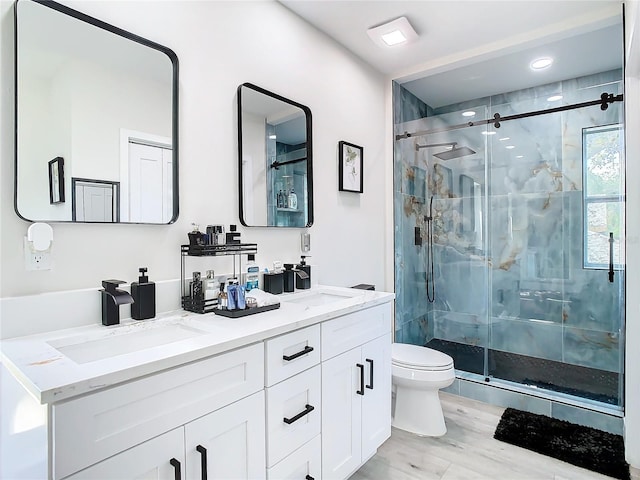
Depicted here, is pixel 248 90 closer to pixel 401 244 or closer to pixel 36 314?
pixel 36 314

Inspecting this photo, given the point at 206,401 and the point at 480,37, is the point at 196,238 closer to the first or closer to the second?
the point at 206,401

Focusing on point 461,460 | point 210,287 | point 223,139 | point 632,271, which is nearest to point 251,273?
point 210,287

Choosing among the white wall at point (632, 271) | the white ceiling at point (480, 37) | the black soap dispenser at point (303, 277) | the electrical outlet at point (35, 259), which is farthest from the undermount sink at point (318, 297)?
the white ceiling at point (480, 37)

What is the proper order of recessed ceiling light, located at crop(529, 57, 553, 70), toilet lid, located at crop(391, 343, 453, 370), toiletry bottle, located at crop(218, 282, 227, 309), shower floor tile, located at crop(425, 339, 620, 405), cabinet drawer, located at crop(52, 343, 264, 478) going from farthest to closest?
recessed ceiling light, located at crop(529, 57, 553, 70) → shower floor tile, located at crop(425, 339, 620, 405) → toilet lid, located at crop(391, 343, 453, 370) → toiletry bottle, located at crop(218, 282, 227, 309) → cabinet drawer, located at crop(52, 343, 264, 478)

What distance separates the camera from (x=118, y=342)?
1.21m

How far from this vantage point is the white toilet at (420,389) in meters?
2.25

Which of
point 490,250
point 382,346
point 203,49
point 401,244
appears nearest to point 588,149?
point 490,250

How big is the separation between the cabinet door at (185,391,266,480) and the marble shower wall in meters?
2.10

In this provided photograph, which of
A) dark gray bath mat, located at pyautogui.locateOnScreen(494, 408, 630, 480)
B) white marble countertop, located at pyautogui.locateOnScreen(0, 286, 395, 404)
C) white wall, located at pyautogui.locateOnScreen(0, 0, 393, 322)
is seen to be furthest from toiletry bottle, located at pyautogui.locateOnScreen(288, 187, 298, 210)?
dark gray bath mat, located at pyautogui.locateOnScreen(494, 408, 630, 480)

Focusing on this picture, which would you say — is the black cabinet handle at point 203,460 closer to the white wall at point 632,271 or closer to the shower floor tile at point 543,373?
the white wall at point 632,271

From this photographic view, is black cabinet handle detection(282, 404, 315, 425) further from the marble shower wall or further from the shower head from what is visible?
the shower head

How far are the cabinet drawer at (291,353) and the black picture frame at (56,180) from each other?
2.79ft

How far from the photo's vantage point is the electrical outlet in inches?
46.7

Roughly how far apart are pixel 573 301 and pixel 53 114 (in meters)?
3.76
